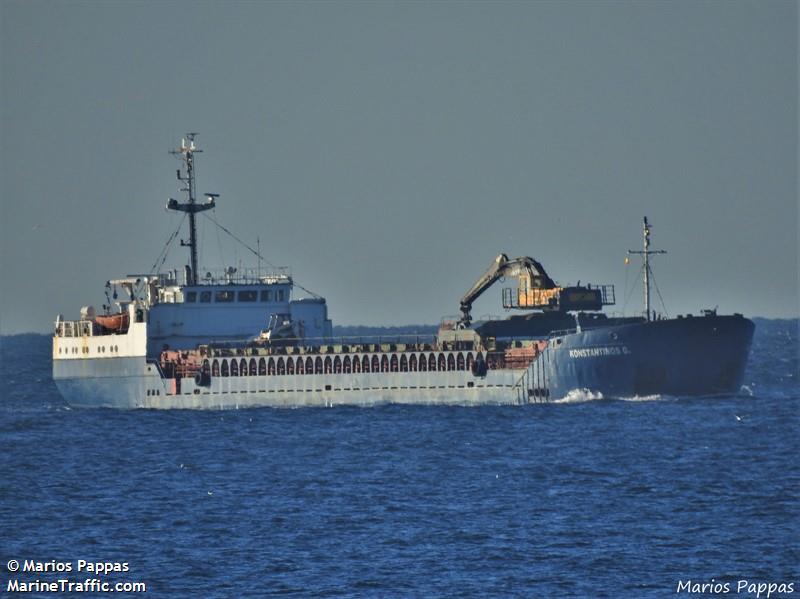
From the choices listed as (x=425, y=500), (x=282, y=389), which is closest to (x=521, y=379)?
(x=282, y=389)

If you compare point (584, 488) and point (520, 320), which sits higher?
point (520, 320)

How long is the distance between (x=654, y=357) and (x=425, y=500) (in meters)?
31.9

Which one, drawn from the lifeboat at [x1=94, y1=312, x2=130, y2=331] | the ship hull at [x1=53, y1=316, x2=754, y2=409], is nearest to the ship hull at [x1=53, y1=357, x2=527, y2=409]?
the ship hull at [x1=53, y1=316, x2=754, y2=409]

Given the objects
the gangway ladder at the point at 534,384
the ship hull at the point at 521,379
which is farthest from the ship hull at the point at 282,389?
the gangway ladder at the point at 534,384

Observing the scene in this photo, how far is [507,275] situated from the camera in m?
105

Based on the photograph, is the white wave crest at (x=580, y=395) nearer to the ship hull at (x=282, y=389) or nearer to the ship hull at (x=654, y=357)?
the ship hull at (x=654, y=357)

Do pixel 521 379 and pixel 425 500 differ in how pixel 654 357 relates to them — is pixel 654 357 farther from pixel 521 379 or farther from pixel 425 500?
pixel 425 500

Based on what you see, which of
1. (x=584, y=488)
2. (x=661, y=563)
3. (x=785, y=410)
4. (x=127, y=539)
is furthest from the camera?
(x=785, y=410)

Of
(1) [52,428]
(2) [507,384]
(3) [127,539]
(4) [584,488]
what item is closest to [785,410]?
(2) [507,384]

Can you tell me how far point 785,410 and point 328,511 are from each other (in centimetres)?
3719

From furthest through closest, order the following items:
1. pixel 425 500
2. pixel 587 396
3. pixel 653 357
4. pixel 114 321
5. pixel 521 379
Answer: pixel 114 321 → pixel 521 379 → pixel 587 396 → pixel 653 357 → pixel 425 500

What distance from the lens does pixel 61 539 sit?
5172 cm

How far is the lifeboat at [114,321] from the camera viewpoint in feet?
345

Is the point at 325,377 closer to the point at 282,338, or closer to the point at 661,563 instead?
the point at 282,338
